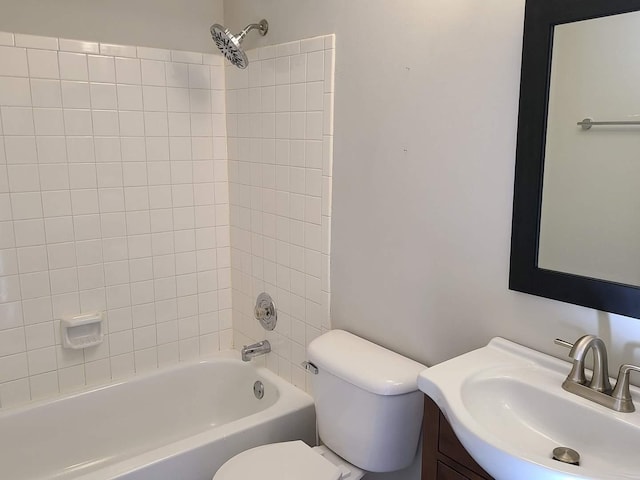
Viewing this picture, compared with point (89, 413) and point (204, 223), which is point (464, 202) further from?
point (89, 413)

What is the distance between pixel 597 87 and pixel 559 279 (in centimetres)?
48

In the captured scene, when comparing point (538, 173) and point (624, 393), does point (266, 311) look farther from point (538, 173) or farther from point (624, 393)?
point (624, 393)

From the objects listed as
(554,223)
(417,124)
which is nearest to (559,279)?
(554,223)

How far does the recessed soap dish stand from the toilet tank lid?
3.35 ft

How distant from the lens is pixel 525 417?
136 centimetres

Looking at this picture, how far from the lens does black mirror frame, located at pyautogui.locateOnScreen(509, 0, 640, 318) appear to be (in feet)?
4.22

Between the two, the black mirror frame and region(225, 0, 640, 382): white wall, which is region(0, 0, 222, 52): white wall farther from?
the black mirror frame

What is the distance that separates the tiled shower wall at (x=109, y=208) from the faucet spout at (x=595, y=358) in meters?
1.11

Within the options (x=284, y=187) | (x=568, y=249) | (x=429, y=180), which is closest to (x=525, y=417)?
(x=568, y=249)

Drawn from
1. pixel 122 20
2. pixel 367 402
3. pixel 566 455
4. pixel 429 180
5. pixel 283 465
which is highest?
pixel 122 20

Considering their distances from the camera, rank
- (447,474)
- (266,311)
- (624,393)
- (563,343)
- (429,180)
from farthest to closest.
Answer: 1. (266,311)
2. (429,180)
3. (447,474)
4. (563,343)
5. (624,393)

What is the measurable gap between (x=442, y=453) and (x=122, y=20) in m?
2.05

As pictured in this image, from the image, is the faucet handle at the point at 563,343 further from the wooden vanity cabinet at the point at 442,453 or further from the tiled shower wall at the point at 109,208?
the tiled shower wall at the point at 109,208

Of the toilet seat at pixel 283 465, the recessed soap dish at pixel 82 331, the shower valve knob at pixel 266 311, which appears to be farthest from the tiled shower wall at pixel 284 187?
the recessed soap dish at pixel 82 331
